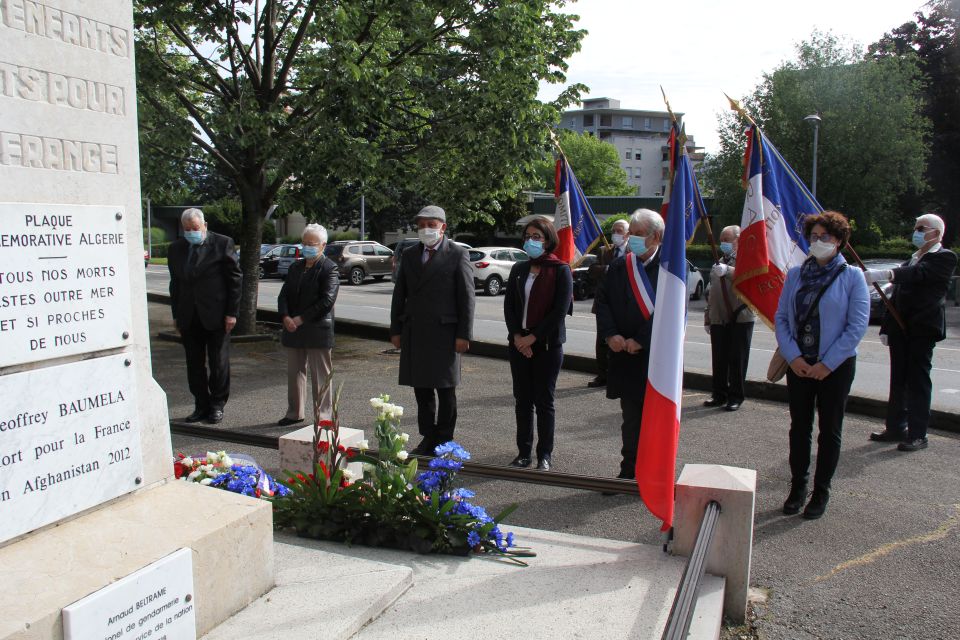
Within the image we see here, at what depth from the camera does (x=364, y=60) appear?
1098cm

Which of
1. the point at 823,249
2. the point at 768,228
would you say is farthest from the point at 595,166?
the point at 823,249

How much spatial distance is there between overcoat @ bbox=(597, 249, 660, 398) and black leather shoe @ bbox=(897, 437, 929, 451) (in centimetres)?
268

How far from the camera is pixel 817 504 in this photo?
509 centimetres

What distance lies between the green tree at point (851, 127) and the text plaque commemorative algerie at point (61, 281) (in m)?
34.8

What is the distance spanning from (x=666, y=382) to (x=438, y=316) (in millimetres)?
2531

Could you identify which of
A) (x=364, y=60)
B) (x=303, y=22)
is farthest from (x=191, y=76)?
(x=364, y=60)

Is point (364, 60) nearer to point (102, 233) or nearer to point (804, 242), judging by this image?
point (804, 242)

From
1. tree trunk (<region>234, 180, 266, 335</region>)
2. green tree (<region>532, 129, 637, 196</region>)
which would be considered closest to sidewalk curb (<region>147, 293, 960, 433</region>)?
tree trunk (<region>234, 180, 266, 335</region>)

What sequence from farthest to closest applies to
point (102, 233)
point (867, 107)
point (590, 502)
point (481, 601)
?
point (867, 107), point (590, 502), point (481, 601), point (102, 233)

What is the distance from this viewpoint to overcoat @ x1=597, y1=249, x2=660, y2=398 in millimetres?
5449

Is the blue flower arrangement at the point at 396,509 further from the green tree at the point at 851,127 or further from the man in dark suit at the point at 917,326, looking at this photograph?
the green tree at the point at 851,127

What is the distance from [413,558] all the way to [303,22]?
10.1 metres

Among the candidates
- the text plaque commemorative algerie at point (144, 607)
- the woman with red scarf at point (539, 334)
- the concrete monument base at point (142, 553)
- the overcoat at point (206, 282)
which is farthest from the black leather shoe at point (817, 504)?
the overcoat at point (206, 282)

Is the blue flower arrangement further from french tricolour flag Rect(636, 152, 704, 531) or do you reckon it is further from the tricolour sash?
the tricolour sash
